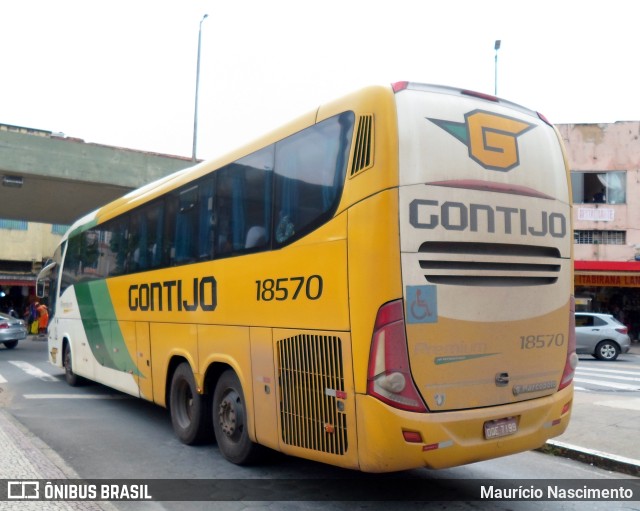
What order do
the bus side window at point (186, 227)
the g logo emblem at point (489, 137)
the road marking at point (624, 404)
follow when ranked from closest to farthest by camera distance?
the g logo emblem at point (489, 137) < the bus side window at point (186, 227) < the road marking at point (624, 404)

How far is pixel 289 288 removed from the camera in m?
5.43

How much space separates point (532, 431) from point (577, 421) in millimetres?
3899

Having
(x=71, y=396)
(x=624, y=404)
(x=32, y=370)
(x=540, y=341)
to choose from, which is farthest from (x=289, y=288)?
(x=32, y=370)

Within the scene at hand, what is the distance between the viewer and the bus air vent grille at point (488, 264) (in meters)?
4.76

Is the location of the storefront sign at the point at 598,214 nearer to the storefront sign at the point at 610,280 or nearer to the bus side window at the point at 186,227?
the storefront sign at the point at 610,280

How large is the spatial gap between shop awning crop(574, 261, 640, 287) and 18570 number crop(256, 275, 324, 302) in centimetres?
2564

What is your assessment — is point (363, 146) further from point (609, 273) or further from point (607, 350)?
point (609, 273)

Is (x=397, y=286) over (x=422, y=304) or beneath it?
over

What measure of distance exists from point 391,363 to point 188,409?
152 inches

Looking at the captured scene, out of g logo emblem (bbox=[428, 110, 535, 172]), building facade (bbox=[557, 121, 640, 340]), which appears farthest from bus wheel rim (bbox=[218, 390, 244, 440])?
building facade (bbox=[557, 121, 640, 340])

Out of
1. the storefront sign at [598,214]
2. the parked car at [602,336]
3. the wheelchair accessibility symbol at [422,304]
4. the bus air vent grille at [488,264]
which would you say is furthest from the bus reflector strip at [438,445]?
the storefront sign at [598,214]

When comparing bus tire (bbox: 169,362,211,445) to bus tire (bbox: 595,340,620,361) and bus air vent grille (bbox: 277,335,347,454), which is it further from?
bus tire (bbox: 595,340,620,361)

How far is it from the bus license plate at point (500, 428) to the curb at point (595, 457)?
7.12ft

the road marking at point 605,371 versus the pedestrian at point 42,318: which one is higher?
the pedestrian at point 42,318
